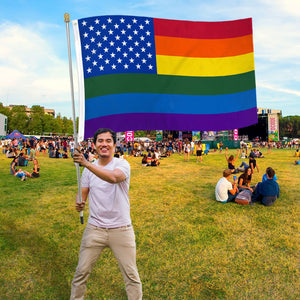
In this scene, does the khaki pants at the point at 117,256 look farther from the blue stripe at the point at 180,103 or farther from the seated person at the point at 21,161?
the seated person at the point at 21,161

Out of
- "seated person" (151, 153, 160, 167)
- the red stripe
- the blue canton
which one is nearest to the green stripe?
the blue canton

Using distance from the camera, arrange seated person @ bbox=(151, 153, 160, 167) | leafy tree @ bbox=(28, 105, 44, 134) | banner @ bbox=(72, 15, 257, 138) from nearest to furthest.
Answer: banner @ bbox=(72, 15, 257, 138)
seated person @ bbox=(151, 153, 160, 167)
leafy tree @ bbox=(28, 105, 44, 134)

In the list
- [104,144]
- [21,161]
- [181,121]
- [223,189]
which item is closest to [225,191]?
[223,189]

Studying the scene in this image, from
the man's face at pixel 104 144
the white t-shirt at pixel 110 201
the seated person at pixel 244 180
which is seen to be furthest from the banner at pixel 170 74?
the seated person at pixel 244 180

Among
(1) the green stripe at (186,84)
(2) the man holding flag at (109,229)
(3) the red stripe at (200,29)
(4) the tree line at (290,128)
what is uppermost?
(4) the tree line at (290,128)

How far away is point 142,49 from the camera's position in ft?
15.6

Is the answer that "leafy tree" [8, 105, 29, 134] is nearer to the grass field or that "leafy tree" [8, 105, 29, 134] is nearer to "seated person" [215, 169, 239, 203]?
the grass field

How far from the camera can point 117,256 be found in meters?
2.77

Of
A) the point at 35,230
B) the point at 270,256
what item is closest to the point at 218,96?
the point at 270,256

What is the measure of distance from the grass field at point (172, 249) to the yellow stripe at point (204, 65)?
133 inches

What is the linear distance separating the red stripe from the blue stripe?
1084 millimetres

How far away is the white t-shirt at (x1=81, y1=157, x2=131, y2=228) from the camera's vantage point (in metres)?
2.75

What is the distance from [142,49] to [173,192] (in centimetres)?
616

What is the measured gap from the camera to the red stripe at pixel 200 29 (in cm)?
471
